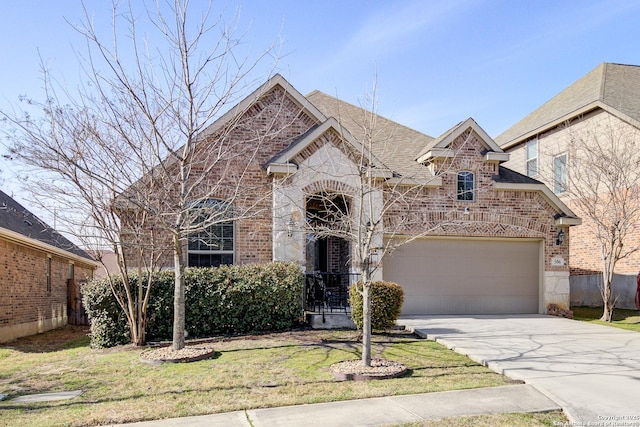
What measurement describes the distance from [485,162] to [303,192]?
5568 mm

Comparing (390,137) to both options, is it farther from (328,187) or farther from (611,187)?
(611,187)

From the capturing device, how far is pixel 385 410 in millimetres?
5945

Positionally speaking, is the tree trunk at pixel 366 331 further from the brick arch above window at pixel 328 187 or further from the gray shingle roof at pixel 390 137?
the gray shingle roof at pixel 390 137

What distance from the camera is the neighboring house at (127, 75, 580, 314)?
44.1 ft

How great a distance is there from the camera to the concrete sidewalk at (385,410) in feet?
18.3

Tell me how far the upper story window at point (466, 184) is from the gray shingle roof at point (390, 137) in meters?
0.95

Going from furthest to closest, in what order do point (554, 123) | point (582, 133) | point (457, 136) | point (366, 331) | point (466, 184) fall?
point (554, 123) < point (582, 133) < point (466, 184) < point (457, 136) < point (366, 331)

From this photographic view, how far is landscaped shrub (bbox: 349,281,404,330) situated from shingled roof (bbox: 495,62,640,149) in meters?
10.9

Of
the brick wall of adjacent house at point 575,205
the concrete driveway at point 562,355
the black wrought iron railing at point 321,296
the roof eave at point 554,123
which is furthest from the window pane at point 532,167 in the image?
the black wrought iron railing at point 321,296

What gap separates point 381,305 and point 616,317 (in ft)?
27.8

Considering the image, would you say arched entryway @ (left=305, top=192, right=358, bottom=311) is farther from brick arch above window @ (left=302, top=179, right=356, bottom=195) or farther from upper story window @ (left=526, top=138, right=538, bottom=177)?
upper story window @ (left=526, top=138, right=538, bottom=177)

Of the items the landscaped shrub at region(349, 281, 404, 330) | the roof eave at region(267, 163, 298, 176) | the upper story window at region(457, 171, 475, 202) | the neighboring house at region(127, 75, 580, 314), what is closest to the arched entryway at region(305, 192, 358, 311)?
the neighboring house at region(127, 75, 580, 314)

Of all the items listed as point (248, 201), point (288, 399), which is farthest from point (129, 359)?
point (248, 201)

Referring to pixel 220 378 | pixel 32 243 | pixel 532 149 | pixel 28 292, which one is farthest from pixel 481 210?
pixel 28 292
